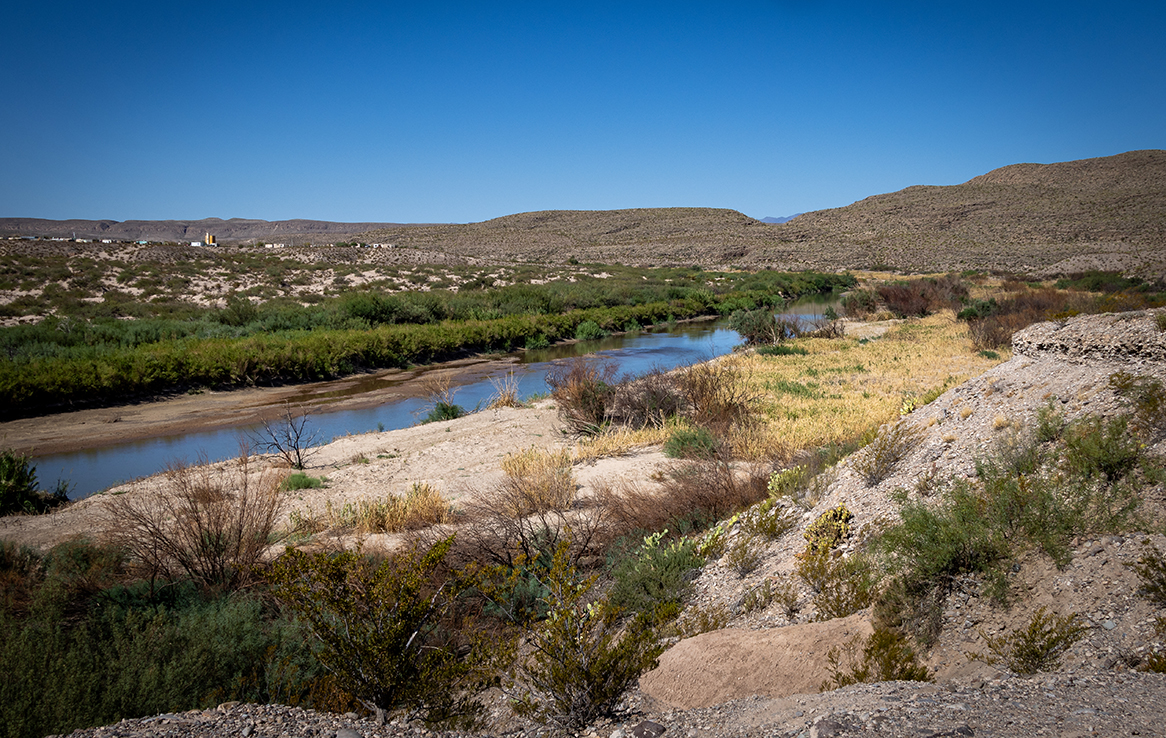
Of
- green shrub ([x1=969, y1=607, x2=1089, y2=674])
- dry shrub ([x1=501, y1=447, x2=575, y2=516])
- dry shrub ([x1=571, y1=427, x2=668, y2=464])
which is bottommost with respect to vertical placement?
dry shrub ([x1=571, y1=427, x2=668, y2=464])

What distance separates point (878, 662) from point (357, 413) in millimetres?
16445

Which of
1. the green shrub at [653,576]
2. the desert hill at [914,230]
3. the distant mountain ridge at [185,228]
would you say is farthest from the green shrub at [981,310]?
the distant mountain ridge at [185,228]

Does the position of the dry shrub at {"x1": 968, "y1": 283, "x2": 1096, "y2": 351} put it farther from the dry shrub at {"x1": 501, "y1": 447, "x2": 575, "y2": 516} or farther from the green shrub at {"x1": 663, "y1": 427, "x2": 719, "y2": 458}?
the dry shrub at {"x1": 501, "y1": 447, "x2": 575, "y2": 516}

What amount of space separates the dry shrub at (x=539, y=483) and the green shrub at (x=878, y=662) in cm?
419

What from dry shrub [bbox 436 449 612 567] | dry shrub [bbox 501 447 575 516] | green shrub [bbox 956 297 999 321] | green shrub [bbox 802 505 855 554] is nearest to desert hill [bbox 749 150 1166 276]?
green shrub [bbox 956 297 999 321]

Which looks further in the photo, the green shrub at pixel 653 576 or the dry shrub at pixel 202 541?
the dry shrub at pixel 202 541

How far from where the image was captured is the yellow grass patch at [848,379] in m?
11.0

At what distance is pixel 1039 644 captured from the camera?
346cm

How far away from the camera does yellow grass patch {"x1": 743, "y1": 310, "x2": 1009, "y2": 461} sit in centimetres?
1101

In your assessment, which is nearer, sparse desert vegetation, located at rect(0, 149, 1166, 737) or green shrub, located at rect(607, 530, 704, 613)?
sparse desert vegetation, located at rect(0, 149, 1166, 737)

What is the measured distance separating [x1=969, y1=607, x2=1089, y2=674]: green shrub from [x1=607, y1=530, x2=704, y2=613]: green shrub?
244 centimetres

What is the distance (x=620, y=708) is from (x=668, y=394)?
1002 cm

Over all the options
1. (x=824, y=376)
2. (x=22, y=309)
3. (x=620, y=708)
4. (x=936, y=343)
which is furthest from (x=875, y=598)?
(x=22, y=309)

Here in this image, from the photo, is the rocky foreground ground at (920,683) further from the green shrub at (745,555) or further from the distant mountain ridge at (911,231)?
the distant mountain ridge at (911,231)
